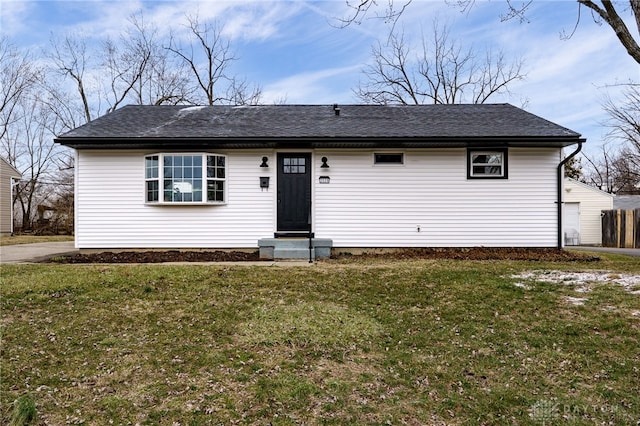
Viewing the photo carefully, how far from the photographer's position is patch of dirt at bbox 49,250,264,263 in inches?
327

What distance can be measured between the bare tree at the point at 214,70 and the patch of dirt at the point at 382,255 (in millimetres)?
17087

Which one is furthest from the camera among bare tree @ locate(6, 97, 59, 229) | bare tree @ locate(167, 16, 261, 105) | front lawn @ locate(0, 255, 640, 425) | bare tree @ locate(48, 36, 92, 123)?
bare tree @ locate(167, 16, 261, 105)

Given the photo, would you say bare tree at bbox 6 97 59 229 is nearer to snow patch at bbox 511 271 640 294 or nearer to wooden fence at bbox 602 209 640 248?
snow patch at bbox 511 271 640 294

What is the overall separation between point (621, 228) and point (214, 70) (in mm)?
24880

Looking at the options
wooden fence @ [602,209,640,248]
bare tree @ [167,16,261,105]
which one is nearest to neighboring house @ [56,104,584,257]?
wooden fence @ [602,209,640,248]

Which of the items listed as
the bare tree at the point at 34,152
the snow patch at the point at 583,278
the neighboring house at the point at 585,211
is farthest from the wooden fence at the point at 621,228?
the bare tree at the point at 34,152

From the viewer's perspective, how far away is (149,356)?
365 centimetres

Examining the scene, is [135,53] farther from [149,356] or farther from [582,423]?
[582,423]

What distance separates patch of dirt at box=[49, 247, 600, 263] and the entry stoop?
251 millimetres

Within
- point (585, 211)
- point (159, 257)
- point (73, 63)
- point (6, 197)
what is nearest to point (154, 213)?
point (159, 257)

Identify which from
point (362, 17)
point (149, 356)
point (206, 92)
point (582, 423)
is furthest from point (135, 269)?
point (206, 92)

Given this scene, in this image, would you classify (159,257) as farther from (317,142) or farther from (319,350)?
(319,350)

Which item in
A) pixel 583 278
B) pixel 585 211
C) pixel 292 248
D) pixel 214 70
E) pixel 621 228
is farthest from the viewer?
pixel 214 70

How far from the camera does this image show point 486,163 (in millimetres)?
9617
